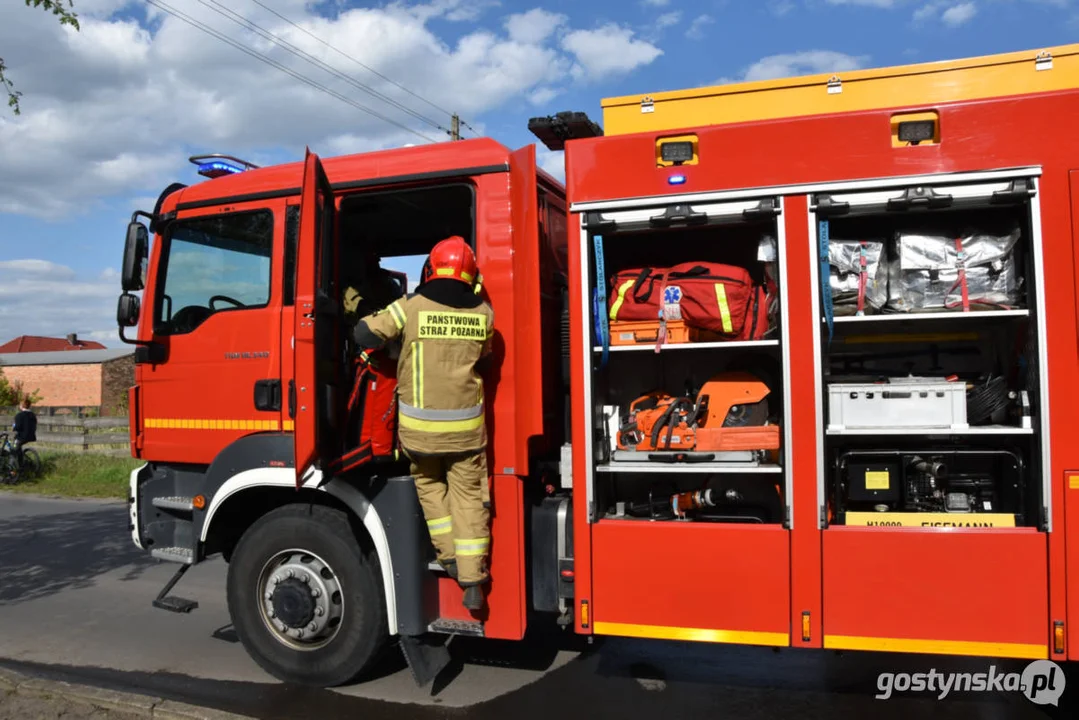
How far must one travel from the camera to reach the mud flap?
4.03 metres

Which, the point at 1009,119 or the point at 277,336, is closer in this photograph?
the point at 1009,119

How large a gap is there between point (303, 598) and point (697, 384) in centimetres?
236

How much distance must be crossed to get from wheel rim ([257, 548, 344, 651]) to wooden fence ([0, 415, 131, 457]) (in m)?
13.0

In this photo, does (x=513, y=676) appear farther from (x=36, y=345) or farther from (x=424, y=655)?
(x=36, y=345)

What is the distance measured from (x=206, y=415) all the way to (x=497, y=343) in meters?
1.86

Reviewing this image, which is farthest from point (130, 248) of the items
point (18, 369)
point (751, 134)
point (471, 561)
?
point (18, 369)

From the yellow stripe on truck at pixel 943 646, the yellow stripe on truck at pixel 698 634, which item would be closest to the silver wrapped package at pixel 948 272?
the yellow stripe on truck at pixel 943 646

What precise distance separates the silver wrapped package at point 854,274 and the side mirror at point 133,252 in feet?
12.1

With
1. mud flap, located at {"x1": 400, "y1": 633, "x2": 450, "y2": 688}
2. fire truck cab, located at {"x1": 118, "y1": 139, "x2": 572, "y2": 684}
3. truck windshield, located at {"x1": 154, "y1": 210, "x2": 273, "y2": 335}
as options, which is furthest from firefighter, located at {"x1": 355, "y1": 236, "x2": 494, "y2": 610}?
truck windshield, located at {"x1": 154, "y1": 210, "x2": 273, "y2": 335}

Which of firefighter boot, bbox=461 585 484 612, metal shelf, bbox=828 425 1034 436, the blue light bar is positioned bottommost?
firefighter boot, bbox=461 585 484 612

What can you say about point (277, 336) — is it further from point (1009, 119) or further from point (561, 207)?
point (1009, 119)

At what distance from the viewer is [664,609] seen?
3449mm

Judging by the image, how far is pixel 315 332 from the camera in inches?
146

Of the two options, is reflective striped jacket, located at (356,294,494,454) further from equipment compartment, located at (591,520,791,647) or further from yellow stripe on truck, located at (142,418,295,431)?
yellow stripe on truck, located at (142,418,295,431)
